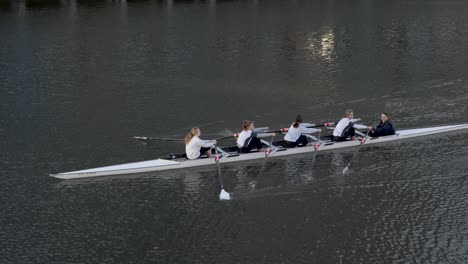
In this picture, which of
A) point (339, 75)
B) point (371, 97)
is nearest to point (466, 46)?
point (339, 75)

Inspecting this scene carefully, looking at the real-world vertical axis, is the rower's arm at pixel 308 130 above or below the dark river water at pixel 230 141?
above

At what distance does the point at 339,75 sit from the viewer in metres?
30.5

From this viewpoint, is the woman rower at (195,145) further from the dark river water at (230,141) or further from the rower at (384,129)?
the rower at (384,129)

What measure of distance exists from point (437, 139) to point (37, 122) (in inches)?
534

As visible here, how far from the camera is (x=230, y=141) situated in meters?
21.7

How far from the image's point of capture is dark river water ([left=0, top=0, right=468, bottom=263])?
50.7ft

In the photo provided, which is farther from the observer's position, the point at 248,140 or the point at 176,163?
the point at 248,140

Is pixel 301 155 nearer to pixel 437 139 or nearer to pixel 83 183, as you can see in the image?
pixel 437 139

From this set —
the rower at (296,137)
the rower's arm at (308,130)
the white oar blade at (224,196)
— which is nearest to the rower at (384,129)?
the rower's arm at (308,130)

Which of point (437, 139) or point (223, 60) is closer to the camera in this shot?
point (437, 139)

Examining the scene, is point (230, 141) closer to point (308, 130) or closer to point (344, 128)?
point (308, 130)

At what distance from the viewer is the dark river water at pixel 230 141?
15.5 metres

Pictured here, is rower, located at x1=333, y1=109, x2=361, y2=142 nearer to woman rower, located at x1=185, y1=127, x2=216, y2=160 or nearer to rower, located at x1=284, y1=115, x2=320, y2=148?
rower, located at x1=284, y1=115, x2=320, y2=148

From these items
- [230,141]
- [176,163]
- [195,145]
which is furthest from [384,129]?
[176,163]
